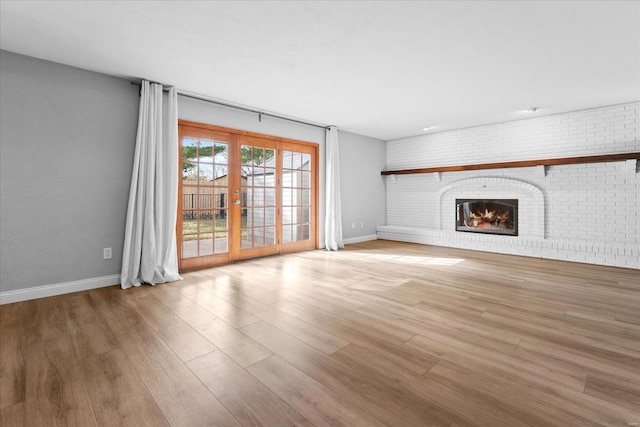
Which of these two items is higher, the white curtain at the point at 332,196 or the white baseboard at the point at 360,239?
the white curtain at the point at 332,196

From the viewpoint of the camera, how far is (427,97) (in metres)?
4.22

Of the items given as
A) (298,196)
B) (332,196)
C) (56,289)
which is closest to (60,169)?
(56,289)

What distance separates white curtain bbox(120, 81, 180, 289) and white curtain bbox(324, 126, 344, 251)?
2904mm

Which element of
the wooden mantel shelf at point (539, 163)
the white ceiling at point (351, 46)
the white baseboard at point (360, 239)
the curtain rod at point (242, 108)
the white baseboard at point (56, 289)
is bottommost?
the white baseboard at point (56, 289)

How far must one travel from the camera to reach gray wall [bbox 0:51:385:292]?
2.89 m

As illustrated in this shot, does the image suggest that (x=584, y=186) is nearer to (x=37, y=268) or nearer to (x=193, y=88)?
(x=193, y=88)

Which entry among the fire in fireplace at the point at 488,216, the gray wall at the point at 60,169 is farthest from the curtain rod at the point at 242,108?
the fire in fireplace at the point at 488,216

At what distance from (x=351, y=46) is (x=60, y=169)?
3.27 meters

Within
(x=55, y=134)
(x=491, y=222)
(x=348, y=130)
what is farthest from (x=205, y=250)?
(x=491, y=222)

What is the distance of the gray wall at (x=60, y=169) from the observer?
114 inches

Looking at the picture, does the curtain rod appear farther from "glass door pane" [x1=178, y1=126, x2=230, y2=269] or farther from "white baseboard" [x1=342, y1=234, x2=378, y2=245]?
"white baseboard" [x1=342, y1=234, x2=378, y2=245]

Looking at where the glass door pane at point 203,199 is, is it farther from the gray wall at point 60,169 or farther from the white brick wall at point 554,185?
the white brick wall at point 554,185

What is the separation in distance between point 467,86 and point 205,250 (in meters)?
4.22

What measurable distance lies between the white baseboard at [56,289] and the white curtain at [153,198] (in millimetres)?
209
